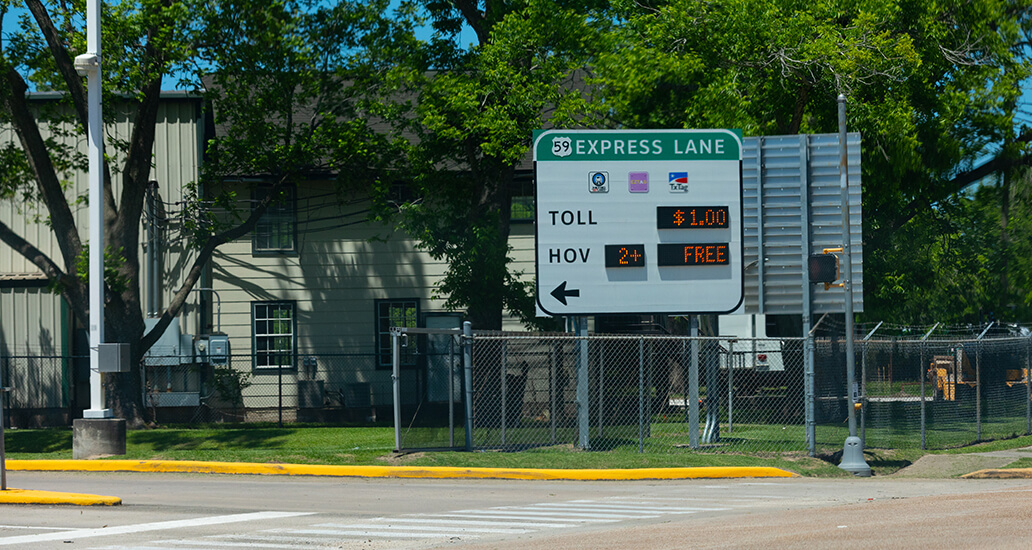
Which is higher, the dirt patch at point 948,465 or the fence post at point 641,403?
the fence post at point 641,403

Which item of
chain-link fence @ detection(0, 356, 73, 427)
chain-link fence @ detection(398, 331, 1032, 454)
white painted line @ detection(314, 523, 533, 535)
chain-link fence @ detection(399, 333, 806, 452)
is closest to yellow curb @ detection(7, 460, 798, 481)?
chain-link fence @ detection(398, 331, 1032, 454)

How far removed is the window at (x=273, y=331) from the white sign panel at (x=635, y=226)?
13077 millimetres

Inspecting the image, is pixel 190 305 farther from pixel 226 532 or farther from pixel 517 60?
pixel 226 532

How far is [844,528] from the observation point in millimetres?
9367

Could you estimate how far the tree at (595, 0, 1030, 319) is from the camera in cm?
2038

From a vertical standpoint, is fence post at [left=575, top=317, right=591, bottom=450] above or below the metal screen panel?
below

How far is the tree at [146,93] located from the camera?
62.0 ft

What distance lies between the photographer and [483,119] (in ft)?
67.5

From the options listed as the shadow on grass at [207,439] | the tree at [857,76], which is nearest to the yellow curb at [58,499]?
the shadow on grass at [207,439]

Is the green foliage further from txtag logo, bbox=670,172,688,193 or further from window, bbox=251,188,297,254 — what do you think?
txtag logo, bbox=670,172,688,193

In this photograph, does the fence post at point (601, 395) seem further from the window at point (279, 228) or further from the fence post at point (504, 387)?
the window at point (279, 228)

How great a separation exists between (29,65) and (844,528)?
1690 centimetres

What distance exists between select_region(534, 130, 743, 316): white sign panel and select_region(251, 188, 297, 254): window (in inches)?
516

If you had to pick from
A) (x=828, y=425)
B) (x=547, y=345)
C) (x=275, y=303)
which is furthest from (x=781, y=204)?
(x=275, y=303)
